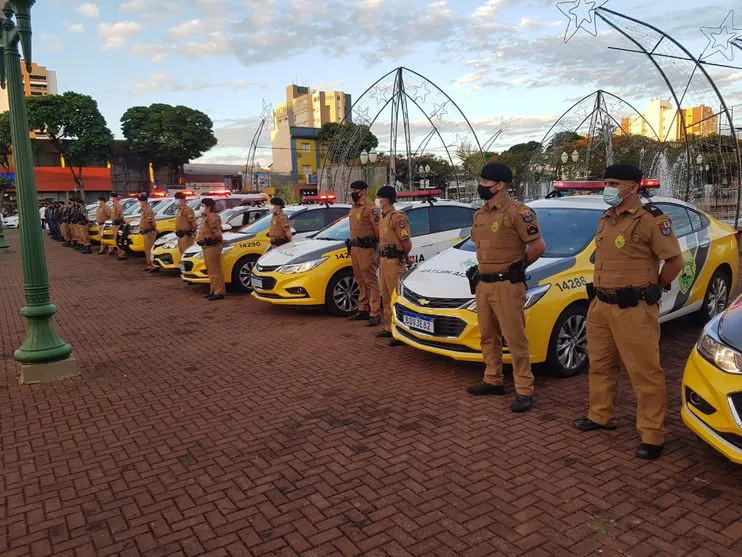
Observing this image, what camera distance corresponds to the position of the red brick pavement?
2975mm

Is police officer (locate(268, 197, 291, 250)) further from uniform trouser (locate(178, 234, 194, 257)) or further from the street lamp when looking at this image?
the street lamp

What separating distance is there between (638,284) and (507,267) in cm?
108

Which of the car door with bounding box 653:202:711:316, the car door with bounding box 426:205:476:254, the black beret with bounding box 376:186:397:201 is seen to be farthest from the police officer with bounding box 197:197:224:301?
the car door with bounding box 653:202:711:316

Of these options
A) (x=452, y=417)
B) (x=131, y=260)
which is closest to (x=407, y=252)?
(x=452, y=417)

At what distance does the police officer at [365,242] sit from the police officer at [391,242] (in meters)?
0.43

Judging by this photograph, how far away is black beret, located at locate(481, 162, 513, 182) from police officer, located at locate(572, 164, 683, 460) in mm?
949

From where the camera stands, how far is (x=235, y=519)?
3.18m

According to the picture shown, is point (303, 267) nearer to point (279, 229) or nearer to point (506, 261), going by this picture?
point (279, 229)

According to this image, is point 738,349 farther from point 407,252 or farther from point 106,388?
point 106,388

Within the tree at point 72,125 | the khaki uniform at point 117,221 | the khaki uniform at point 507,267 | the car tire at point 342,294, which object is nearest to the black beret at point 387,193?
the car tire at point 342,294

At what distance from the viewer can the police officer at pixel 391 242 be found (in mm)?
6707

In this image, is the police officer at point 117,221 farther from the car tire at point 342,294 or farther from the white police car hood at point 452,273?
the white police car hood at point 452,273

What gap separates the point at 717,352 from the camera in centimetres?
336

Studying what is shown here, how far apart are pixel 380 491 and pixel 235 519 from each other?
Answer: 0.82 m
